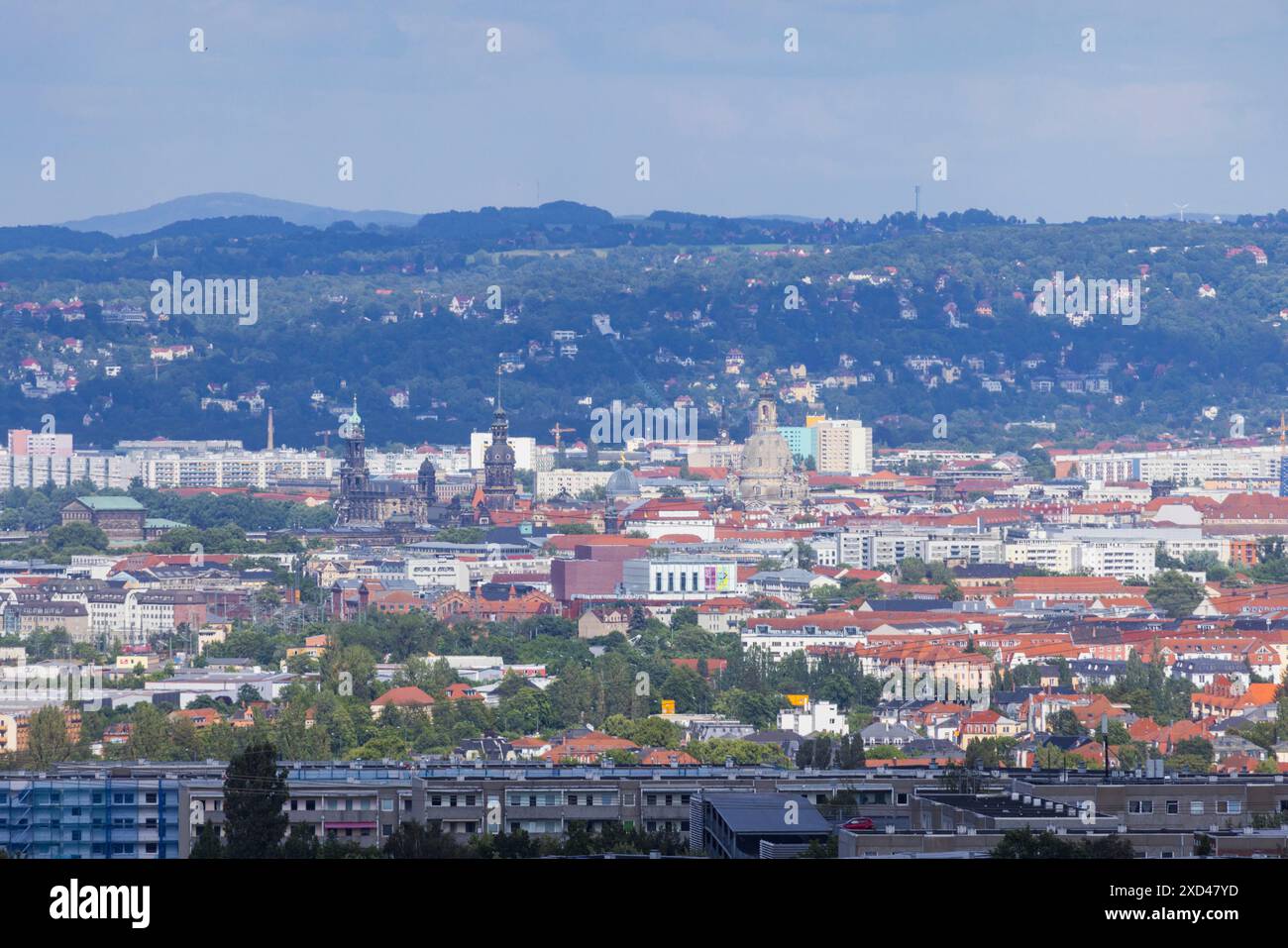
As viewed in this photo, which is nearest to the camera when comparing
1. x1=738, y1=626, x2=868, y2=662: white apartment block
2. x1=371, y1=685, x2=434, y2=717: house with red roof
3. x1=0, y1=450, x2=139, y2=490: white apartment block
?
x1=371, y1=685, x2=434, y2=717: house with red roof

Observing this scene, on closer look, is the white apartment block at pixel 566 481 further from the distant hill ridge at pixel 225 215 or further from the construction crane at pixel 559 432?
the distant hill ridge at pixel 225 215

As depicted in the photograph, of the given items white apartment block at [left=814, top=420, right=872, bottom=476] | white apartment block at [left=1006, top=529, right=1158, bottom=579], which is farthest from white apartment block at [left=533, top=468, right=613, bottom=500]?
white apartment block at [left=1006, top=529, right=1158, bottom=579]

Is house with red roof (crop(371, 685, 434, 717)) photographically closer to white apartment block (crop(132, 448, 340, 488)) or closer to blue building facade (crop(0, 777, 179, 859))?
blue building facade (crop(0, 777, 179, 859))

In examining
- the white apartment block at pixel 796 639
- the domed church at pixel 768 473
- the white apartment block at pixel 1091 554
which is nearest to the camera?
the white apartment block at pixel 796 639

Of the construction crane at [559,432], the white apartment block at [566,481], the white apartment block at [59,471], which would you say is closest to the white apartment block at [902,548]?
the white apartment block at [566,481]

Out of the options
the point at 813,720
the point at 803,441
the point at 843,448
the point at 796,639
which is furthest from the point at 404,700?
Result: the point at 803,441
